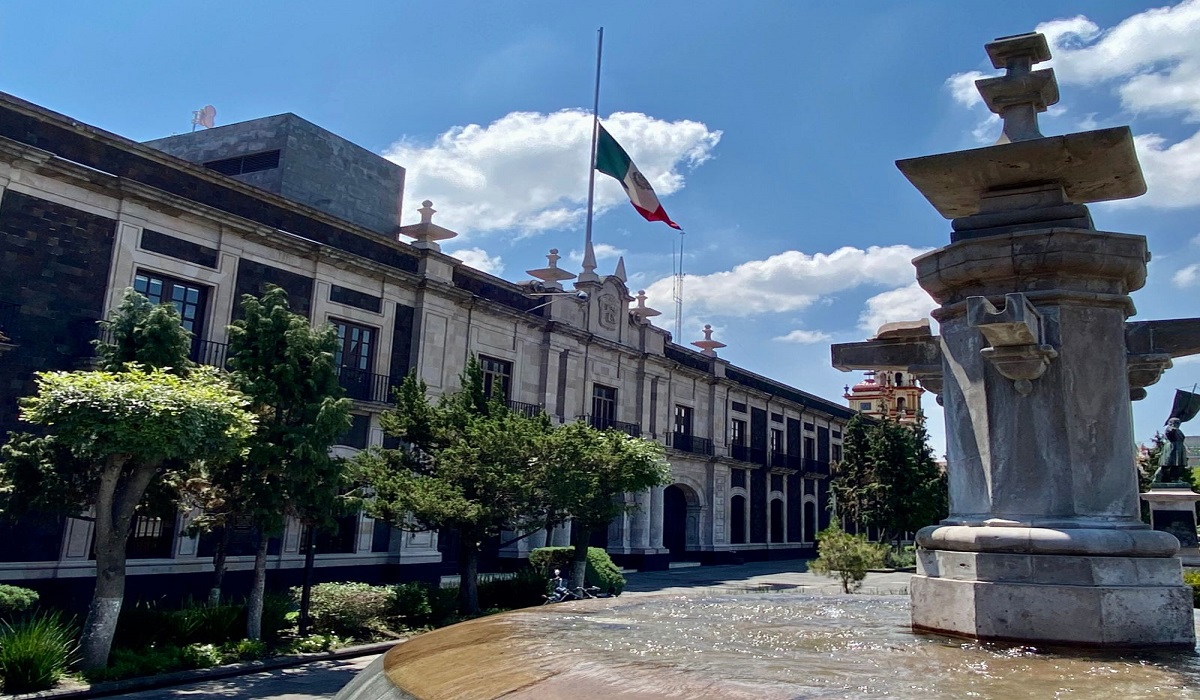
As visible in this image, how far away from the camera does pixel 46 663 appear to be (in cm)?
1052

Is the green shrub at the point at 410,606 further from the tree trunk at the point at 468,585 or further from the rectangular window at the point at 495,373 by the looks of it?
the rectangular window at the point at 495,373

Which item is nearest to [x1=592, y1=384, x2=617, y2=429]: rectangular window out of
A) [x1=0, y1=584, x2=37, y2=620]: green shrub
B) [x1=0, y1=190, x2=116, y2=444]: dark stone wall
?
[x1=0, y1=190, x2=116, y2=444]: dark stone wall

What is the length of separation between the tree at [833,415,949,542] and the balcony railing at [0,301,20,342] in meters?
31.9

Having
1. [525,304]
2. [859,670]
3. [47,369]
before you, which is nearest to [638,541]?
[525,304]

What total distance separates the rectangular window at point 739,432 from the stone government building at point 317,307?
132 centimetres

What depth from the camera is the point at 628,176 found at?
2705 centimetres

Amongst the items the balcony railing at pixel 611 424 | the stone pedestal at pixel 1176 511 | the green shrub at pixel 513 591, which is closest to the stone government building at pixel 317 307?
the balcony railing at pixel 611 424

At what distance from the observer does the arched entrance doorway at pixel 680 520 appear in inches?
1454

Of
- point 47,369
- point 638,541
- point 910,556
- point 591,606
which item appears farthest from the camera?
point 910,556

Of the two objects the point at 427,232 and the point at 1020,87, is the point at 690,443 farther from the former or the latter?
the point at 1020,87

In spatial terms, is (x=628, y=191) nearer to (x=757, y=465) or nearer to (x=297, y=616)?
(x=297, y=616)

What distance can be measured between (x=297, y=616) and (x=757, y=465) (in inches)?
1135

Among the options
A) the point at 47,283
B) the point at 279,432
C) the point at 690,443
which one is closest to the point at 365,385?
the point at 279,432

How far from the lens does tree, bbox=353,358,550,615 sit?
16547 mm
